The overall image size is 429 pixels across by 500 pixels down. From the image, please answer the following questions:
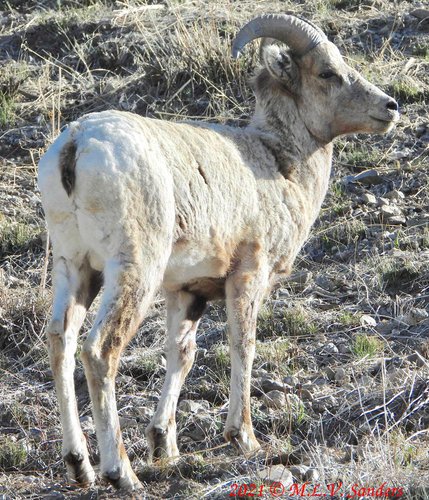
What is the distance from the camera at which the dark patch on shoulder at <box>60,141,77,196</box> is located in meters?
6.06

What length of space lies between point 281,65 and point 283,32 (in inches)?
9.2

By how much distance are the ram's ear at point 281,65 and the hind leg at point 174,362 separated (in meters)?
1.73

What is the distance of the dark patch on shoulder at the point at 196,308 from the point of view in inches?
287

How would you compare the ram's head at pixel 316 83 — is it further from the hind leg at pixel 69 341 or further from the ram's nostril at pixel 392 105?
the hind leg at pixel 69 341

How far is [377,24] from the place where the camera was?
12.6 meters

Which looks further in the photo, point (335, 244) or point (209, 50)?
point (209, 50)

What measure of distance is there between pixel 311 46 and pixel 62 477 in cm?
336

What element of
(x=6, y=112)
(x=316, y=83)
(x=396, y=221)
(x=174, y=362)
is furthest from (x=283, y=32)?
(x=6, y=112)

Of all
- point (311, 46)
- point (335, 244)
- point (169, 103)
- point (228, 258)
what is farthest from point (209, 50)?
point (228, 258)

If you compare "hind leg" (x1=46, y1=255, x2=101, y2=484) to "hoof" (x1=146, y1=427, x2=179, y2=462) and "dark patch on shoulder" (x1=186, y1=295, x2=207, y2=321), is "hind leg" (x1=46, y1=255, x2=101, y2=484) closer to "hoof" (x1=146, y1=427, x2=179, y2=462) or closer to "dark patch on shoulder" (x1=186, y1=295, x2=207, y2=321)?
"hoof" (x1=146, y1=427, x2=179, y2=462)

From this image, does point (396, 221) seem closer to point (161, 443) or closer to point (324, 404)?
point (324, 404)

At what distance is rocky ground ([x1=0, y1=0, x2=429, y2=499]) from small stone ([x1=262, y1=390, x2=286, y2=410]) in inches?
0.5

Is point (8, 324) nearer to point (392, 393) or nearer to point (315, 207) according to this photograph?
point (315, 207)

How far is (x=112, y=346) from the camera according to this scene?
6.02 meters
